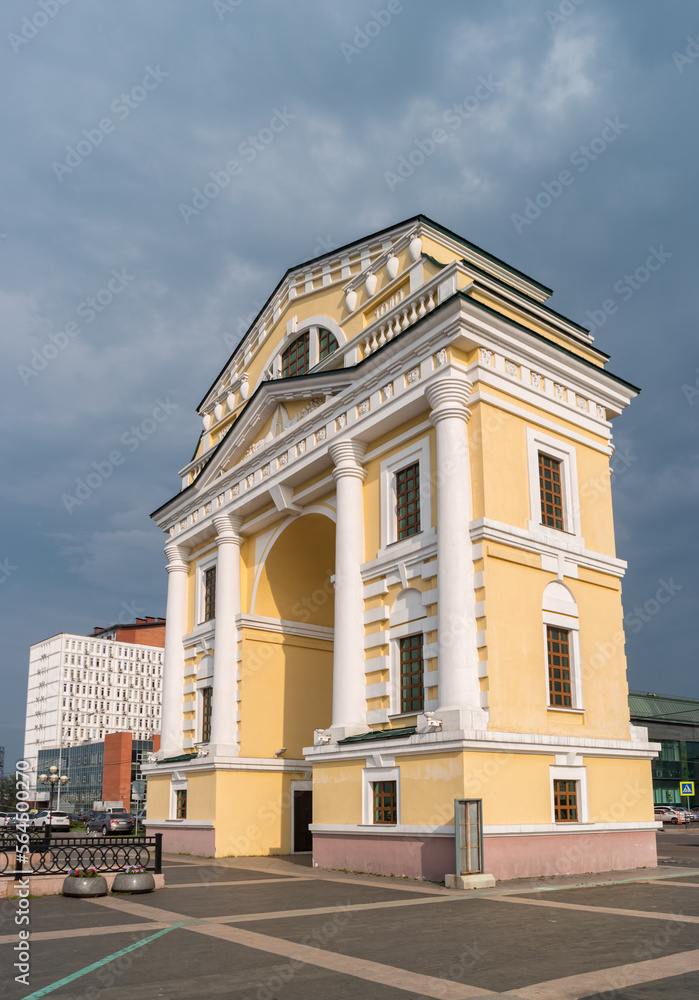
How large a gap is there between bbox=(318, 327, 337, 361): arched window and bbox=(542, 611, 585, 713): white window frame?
41.0 feet

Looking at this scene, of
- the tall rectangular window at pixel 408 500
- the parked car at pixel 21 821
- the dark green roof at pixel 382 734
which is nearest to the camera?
the parked car at pixel 21 821

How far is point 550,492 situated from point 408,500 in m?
3.99

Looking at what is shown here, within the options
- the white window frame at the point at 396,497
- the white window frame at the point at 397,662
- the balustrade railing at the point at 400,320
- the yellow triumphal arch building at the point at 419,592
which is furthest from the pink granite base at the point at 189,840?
the balustrade railing at the point at 400,320

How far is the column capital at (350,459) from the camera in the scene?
25891 millimetres

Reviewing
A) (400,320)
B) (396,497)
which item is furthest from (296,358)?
(396,497)

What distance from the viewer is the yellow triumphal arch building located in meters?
20.4

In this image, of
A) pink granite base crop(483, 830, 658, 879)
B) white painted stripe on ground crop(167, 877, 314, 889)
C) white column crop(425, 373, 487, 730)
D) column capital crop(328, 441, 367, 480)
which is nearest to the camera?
white painted stripe on ground crop(167, 877, 314, 889)

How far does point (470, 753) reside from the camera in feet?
62.6

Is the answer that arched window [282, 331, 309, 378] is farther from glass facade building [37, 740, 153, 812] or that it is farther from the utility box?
glass facade building [37, 740, 153, 812]

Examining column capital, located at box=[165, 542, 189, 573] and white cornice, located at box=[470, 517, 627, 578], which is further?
column capital, located at box=[165, 542, 189, 573]

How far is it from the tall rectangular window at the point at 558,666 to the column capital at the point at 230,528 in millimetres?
13863

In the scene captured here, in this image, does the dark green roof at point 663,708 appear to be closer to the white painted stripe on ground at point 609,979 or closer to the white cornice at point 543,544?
the white cornice at point 543,544

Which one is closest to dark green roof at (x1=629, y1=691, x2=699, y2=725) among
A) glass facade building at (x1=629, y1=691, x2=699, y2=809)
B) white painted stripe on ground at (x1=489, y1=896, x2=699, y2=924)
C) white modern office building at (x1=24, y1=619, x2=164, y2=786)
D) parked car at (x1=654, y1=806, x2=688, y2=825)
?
glass facade building at (x1=629, y1=691, x2=699, y2=809)

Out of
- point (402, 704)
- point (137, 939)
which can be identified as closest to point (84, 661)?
point (402, 704)
